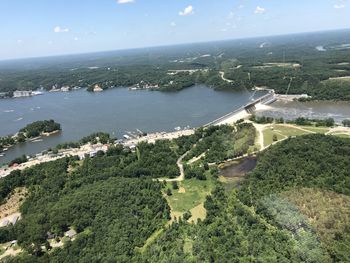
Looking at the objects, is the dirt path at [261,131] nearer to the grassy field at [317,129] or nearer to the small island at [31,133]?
the grassy field at [317,129]

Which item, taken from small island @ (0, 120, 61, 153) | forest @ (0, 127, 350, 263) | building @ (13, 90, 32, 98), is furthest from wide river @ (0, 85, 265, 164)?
forest @ (0, 127, 350, 263)

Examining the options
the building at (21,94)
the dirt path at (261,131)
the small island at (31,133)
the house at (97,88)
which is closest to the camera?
the dirt path at (261,131)

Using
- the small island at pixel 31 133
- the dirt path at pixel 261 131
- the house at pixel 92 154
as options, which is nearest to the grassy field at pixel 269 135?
the dirt path at pixel 261 131

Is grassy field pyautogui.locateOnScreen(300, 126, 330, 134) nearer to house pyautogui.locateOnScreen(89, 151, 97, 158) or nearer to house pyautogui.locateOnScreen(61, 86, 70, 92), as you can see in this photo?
house pyautogui.locateOnScreen(89, 151, 97, 158)

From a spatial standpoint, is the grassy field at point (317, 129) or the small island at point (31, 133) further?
the small island at point (31, 133)

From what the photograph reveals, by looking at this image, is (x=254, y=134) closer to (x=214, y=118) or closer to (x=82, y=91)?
(x=214, y=118)

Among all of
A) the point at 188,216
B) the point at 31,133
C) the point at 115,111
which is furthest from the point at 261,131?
the point at 31,133

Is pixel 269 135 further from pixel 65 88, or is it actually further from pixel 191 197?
pixel 65 88
